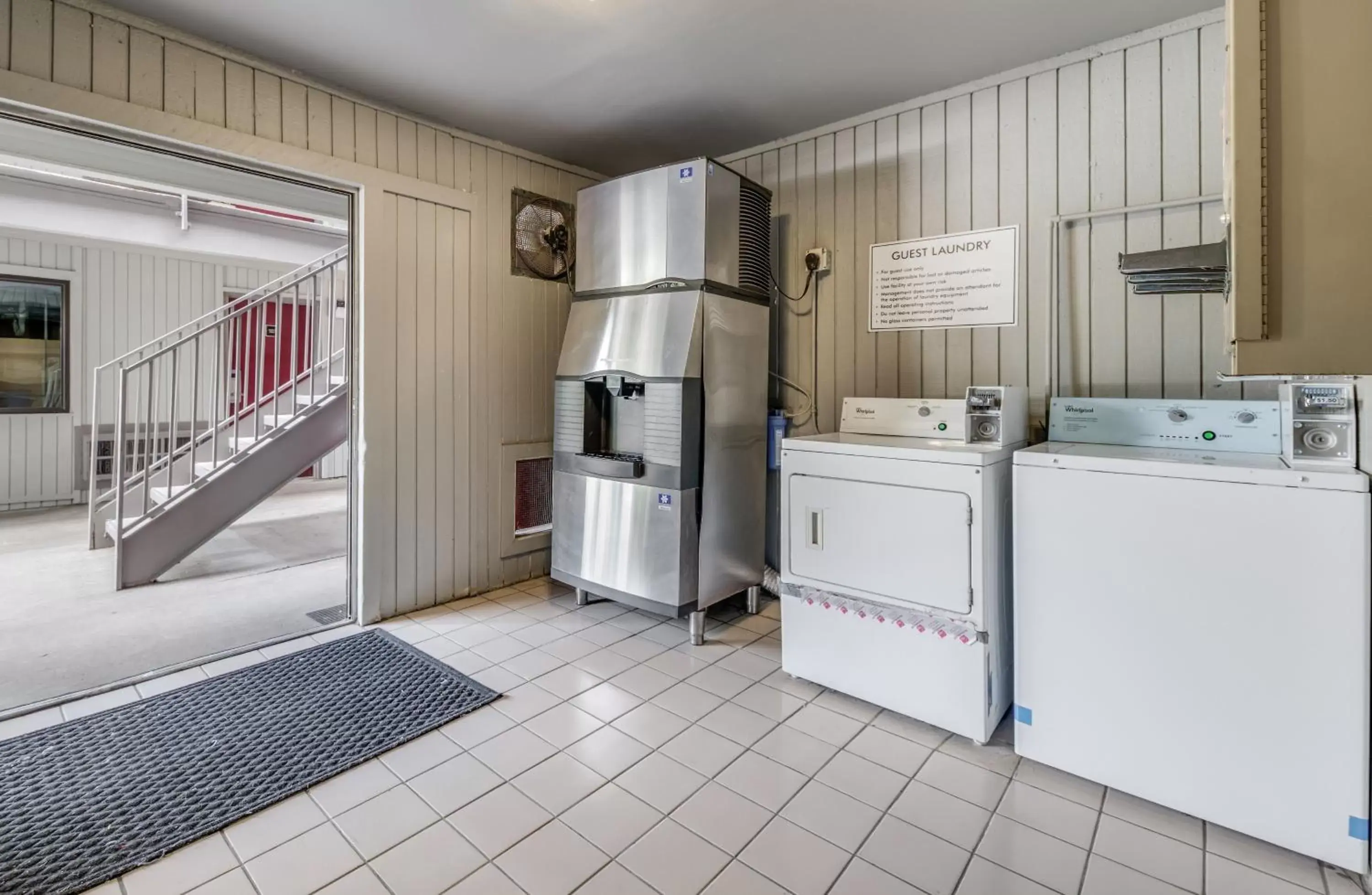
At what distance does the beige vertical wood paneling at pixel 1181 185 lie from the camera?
7.72 feet

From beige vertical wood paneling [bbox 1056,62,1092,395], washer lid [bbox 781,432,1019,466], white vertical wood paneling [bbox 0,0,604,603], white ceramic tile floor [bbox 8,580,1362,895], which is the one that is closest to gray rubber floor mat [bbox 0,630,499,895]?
white ceramic tile floor [bbox 8,580,1362,895]

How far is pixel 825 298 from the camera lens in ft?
11.0

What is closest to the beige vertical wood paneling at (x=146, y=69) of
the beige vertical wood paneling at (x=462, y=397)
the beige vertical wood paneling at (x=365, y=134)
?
the beige vertical wood paneling at (x=365, y=134)

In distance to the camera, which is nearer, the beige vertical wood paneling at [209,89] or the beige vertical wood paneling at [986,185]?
the beige vertical wood paneling at [209,89]

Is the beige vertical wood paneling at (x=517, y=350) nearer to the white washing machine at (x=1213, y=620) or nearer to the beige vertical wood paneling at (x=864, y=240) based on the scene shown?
the beige vertical wood paneling at (x=864, y=240)

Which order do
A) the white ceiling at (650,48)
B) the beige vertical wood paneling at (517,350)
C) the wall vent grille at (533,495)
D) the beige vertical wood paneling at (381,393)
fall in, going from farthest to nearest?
the wall vent grille at (533,495), the beige vertical wood paneling at (517,350), the beige vertical wood paneling at (381,393), the white ceiling at (650,48)

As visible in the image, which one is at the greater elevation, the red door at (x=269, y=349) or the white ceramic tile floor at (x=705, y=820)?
the red door at (x=269, y=349)

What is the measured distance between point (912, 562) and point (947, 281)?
148cm

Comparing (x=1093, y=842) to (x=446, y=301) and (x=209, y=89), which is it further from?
(x=209, y=89)

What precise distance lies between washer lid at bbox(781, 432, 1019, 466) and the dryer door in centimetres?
11

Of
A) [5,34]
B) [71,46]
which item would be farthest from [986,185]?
[5,34]

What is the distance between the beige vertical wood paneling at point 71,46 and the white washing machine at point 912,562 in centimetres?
289

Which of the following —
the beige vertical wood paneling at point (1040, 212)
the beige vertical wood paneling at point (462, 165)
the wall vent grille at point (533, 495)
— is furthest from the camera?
the wall vent grille at point (533, 495)

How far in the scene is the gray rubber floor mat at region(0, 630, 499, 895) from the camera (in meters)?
1.58
